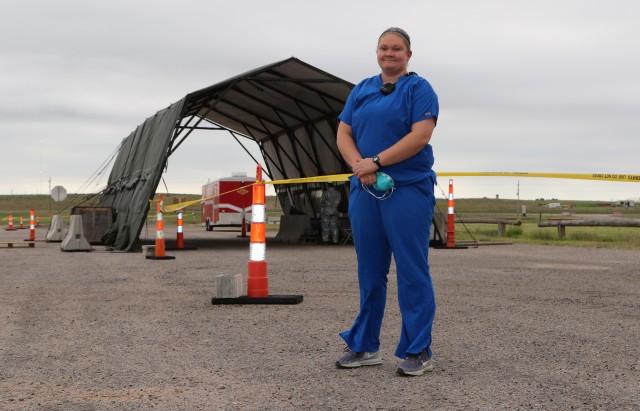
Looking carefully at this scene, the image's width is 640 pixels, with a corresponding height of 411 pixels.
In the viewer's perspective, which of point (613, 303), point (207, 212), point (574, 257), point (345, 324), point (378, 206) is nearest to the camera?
point (378, 206)

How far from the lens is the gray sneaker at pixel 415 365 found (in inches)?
164

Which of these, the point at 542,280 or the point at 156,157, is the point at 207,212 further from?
the point at 542,280

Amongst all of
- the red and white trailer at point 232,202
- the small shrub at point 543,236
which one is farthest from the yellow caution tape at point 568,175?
the red and white trailer at point 232,202

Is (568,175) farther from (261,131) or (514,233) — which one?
(261,131)

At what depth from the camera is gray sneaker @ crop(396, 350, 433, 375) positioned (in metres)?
4.16

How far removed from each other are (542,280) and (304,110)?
45.1 feet

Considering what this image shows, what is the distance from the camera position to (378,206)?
4.35 meters

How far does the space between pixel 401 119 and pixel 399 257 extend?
0.82 m

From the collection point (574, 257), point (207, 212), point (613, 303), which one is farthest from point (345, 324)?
point (207, 212)

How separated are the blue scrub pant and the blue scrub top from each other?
10 centimetres

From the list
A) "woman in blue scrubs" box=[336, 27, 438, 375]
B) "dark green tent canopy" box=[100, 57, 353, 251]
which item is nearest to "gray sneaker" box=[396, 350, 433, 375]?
"woman in blue scrubs" box=[336, 27, 438, 375]

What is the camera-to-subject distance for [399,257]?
14.0ft

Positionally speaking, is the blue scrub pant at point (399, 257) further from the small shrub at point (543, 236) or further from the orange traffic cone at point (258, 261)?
the small shrub at point (543, 236)

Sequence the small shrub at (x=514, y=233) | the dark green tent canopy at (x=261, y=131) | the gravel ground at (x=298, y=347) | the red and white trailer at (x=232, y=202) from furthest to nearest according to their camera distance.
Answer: the red and white trailer at (x=232, y=202)
the small shrub at (x=514, y=233)
the dark green tent canopy at (x=261, y=131)
the gravel ground at (x=298, y=347)
